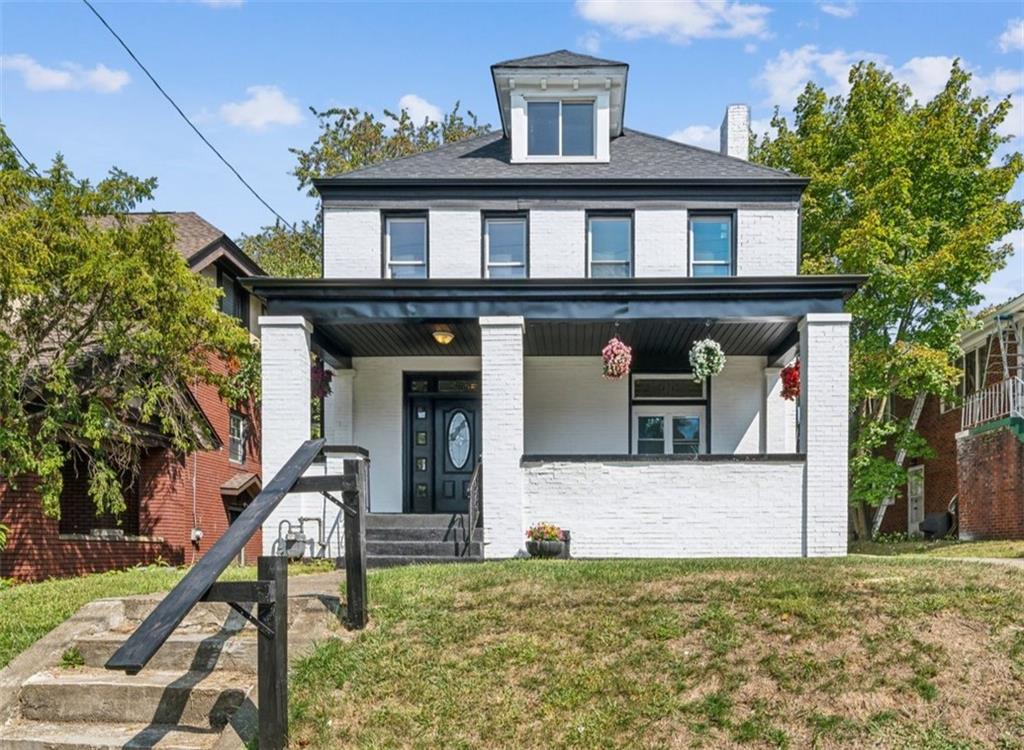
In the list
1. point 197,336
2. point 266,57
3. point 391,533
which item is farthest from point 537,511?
point 266,57

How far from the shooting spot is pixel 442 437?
16.0 meters

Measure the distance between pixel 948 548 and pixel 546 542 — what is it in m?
9.84

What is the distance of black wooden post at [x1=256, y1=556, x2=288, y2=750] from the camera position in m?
4.71

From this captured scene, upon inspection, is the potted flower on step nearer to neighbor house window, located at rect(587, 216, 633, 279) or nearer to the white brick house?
the white brick house

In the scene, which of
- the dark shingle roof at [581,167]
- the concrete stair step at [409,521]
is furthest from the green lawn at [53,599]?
the dark shingle roof at [581,167]

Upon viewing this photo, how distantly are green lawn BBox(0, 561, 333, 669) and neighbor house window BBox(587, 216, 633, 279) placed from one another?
8050 mm

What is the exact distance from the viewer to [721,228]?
15.0m

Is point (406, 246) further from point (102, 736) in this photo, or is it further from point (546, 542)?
point (102, 736)

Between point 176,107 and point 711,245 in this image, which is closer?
point 711,245

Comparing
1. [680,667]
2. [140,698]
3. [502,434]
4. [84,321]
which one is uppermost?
[84,321]

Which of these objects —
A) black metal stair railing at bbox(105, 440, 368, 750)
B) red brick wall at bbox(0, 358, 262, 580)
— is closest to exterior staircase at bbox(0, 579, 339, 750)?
black metal stair railing at bbox(105, 440, 368, 750)

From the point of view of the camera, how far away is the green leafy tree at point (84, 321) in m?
11.8

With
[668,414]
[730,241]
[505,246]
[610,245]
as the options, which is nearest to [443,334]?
[505,246]

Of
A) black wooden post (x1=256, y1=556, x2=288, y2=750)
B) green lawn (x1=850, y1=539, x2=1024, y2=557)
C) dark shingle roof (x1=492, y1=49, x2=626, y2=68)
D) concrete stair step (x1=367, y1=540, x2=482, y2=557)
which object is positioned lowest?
green lawn (x1=850, y1=539, x2=1024, y2=557)
